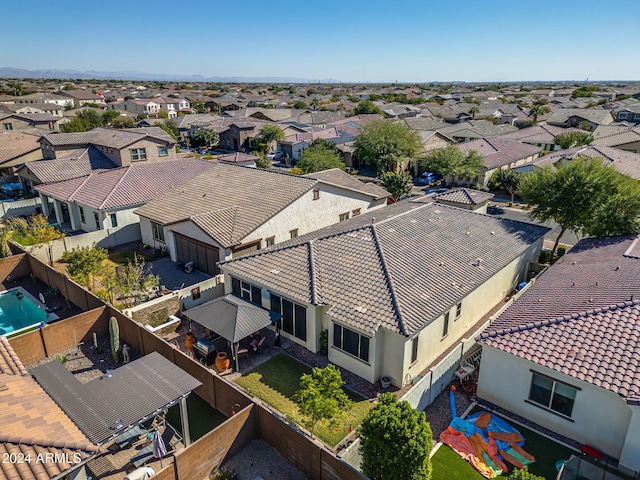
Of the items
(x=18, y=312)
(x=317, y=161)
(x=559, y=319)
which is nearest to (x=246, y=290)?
(x=18, y=312)

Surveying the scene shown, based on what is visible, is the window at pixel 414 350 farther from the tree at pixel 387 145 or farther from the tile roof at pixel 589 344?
the tree at pixel 387 145

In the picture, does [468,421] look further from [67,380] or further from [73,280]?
[73,280]

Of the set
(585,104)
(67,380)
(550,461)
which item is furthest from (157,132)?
(585,104)

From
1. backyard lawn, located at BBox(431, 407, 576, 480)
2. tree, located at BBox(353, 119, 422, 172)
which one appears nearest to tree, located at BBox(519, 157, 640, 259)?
backyard lawn, located at BBox(431, 407, 576, 480)

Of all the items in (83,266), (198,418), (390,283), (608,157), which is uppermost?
(608,157)

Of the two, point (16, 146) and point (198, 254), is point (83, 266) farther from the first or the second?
point (16, 146)

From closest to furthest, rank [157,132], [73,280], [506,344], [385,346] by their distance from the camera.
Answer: [506,344] < [385,346] < [73,280] < [157,132]
